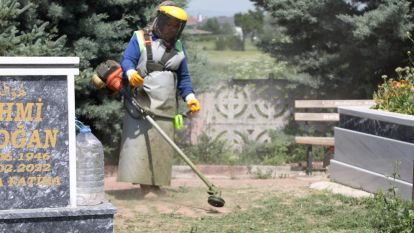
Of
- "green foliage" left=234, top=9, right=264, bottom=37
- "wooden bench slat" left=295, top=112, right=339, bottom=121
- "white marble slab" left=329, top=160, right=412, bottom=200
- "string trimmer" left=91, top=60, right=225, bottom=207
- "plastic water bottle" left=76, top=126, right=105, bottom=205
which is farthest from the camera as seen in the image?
"green foliage" left=234, top=9, right=264, bottom=37

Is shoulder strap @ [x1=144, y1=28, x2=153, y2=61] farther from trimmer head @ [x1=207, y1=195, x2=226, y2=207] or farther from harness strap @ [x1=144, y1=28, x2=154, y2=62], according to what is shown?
trimmer head @ [x1=207, y1=195, x2=226, y2=207]

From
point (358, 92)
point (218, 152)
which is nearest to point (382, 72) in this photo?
point (358, 92)

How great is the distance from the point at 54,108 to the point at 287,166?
243 inches

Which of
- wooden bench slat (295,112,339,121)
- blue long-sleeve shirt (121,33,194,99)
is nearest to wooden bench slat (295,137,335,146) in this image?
wooden bench slat (295,112,339,121)

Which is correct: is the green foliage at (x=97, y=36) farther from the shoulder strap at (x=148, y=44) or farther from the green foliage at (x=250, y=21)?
the green foliage at (x=250, y=21)

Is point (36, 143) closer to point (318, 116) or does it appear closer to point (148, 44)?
point (148, 44)

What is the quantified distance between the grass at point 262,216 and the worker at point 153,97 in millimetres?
314

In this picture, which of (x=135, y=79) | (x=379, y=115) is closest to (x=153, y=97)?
(x=135, y=79)

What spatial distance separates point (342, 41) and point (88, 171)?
21.9 ft

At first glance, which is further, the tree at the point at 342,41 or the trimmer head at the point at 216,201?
the tree at the point at 342,41

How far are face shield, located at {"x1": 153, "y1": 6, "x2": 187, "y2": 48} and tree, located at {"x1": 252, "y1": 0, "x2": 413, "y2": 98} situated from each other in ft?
10.4

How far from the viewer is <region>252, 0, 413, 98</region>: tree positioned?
34.1ft

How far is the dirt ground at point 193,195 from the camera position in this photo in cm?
766

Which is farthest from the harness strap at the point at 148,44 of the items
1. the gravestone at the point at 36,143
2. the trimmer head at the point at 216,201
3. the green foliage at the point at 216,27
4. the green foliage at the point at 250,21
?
the green foliage at the point at 216,27
